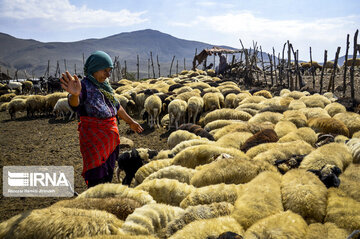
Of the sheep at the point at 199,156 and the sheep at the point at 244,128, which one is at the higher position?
the sheep at the point at 244,128

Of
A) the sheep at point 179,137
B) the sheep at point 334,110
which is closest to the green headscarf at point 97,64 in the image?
the sheep at point 179,137

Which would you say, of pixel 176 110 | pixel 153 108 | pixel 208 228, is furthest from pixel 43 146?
pixel 208 228

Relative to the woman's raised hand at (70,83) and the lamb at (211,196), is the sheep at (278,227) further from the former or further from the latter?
the woman's raised hand at (70,83)

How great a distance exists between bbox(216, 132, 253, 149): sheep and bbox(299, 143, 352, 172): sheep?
1.62 metres

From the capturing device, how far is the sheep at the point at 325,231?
2.30m

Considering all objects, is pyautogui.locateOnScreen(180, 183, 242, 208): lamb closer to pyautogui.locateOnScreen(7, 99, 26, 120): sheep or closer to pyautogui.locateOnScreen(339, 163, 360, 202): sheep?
pyautogui.locateOnScreen(339, 163, 360, 202): sheep

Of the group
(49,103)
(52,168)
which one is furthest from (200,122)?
(49,103)

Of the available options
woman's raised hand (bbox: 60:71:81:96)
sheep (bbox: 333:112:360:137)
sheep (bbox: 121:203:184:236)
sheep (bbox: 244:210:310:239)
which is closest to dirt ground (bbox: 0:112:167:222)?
woman's raised hand (bbox: 60:71:81:96)

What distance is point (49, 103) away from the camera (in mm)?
15102

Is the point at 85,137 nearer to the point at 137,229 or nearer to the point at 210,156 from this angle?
the point at 137,229

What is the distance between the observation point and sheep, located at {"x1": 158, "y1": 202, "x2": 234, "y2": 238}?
2.42 m

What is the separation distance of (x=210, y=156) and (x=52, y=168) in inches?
154

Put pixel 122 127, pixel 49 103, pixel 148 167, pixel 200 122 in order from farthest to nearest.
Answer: pixel 49 103 < pixel 122 127 < pixel 200 122 < pixel 148 167

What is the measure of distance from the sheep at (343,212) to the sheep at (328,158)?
1.05 metres
